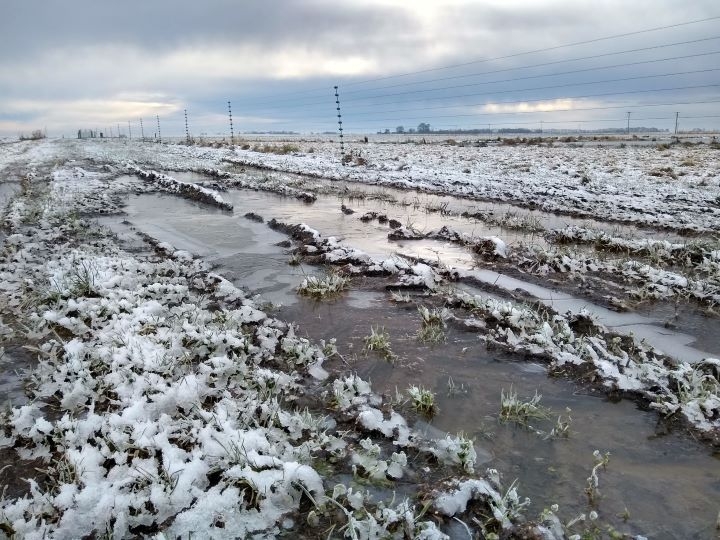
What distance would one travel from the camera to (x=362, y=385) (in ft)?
12.4

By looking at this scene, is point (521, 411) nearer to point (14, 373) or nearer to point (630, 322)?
point (630, 322)

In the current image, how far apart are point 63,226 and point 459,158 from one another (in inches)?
728

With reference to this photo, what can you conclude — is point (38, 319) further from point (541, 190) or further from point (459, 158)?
point (459, 158)

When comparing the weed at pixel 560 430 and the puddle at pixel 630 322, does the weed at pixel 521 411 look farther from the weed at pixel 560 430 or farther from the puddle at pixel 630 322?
the puddle at pixel 630 322

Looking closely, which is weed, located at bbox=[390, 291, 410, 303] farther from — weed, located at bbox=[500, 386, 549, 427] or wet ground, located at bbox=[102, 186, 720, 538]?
weed, located at bbox=[500, 386, 549, 427]

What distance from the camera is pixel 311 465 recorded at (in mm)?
2955

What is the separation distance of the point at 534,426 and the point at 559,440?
0.19 metres

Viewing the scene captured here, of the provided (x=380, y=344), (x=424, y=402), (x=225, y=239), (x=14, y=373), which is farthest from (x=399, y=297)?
(x=225, y=239)

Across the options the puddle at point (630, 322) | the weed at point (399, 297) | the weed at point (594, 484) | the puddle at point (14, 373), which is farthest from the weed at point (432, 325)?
the puddle at point (14, 373)

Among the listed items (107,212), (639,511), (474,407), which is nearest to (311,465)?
(474,407)

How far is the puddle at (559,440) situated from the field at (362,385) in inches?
0.6

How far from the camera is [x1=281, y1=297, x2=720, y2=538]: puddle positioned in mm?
2656

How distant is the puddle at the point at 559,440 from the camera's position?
2.66 metres

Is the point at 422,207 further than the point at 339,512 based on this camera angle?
Yes
